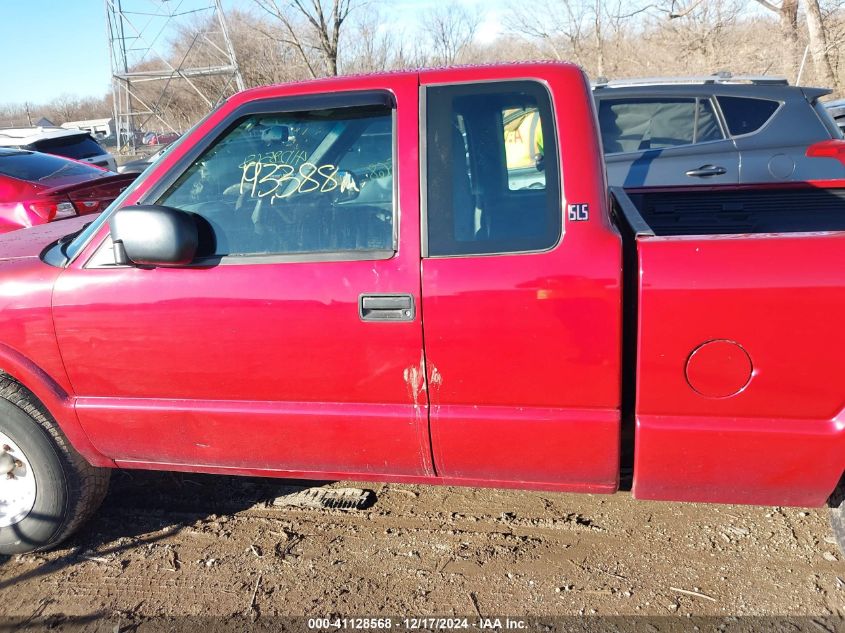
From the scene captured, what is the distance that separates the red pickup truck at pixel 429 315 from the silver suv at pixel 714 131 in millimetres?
2920

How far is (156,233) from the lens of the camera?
8.07ft

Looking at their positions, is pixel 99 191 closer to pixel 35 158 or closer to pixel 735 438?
pixel 35 158

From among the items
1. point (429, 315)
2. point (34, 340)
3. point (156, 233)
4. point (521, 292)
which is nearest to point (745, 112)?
point (521, 292)

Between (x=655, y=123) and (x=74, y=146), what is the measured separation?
983 centimetres

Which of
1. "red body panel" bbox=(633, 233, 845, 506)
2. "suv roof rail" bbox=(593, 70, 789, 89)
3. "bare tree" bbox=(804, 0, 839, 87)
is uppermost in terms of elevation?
"bare tree" bbox=(804, 0, 839, 87)

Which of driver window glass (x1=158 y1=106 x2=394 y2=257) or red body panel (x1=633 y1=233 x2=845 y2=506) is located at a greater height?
driver window glass (x1=158 y1=106 x2=394 y2=257)

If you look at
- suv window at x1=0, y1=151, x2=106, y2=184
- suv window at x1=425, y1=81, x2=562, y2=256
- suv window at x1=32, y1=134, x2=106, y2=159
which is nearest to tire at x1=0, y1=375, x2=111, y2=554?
suv window at x1=425, y1=81, x2=562, y2=256

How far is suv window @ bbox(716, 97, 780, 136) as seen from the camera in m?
5.41

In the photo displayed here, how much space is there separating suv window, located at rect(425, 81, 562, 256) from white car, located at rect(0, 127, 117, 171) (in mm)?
9889

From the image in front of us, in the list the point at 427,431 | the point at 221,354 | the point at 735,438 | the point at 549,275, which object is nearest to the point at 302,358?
the point at 221,354

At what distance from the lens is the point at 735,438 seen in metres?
2.32

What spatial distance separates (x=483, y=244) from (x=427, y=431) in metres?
0.72

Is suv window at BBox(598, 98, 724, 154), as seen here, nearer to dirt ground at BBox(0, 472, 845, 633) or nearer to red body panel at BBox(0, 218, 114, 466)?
dirt ground at BBox(0, 472, 845, 633)

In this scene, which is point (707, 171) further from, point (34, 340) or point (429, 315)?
point (34, 340)
